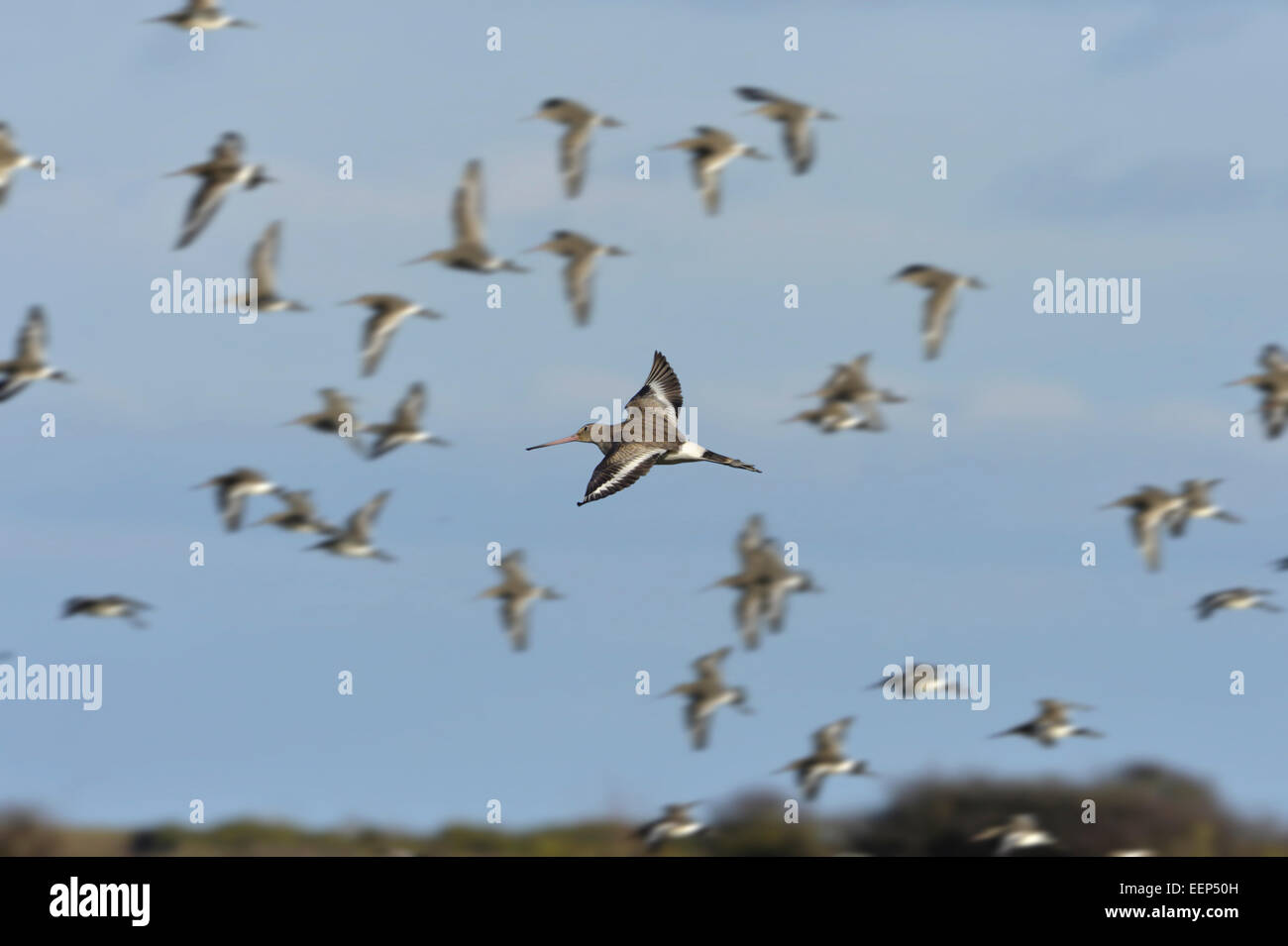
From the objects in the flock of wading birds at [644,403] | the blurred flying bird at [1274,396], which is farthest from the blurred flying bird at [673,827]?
the blurred flying bird at [1274,396]

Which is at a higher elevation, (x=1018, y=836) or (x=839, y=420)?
(x=839, y=420)

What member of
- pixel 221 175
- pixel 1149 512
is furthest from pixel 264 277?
pixel 1149 512

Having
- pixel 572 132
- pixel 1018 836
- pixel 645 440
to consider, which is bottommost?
pixel 1018 836

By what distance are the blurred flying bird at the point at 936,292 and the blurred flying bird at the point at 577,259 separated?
4211 millimetres

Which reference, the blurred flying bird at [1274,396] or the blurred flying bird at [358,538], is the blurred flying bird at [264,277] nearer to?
the blurred flying bird at [358,538]

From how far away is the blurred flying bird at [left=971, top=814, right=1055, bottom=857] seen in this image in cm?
3494

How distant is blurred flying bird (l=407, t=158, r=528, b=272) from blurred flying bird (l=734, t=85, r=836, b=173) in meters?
4.07

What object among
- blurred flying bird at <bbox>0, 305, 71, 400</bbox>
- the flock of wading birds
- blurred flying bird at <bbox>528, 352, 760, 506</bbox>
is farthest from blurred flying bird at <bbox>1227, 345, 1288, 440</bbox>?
blurred flying bird at <bbox>0, 305, 71, 400</bbox>

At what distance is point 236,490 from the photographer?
3928 centimetres

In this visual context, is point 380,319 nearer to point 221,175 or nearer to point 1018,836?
point 221,175

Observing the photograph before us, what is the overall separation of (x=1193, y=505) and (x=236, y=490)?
14.3 metres

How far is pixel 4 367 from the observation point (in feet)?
122
